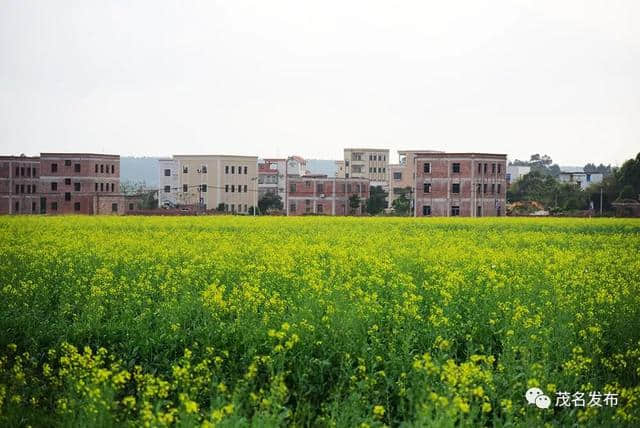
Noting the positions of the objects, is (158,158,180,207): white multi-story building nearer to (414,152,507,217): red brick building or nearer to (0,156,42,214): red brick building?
(0,156,42,214): red brick building

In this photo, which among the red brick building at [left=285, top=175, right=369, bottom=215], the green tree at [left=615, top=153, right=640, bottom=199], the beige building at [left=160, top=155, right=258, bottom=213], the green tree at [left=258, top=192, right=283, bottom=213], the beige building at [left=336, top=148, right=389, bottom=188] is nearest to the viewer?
the green tree at [left=615, top=153, right=640, bottom=199]

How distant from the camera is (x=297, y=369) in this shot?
12703 mm

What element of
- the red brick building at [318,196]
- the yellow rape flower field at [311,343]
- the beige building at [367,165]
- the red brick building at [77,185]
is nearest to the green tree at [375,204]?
the red brick building at [318,196]

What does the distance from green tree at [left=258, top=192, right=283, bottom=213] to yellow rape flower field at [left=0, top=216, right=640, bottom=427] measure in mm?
95824

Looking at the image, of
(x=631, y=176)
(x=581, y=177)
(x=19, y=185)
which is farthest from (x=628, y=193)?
(x=19, y=185)

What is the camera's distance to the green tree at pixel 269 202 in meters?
118

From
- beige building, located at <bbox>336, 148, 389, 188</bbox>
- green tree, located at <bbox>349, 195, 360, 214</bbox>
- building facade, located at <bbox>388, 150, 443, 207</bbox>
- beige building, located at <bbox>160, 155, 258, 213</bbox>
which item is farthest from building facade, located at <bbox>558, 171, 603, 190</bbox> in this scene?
beige building, located at <bbox>160, 155, 258, 213</bbox>

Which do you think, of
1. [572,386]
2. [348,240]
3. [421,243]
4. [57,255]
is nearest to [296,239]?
[348,240]

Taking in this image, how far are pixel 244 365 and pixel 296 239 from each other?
18754mm

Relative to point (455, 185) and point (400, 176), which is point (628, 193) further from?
point (400, 176)

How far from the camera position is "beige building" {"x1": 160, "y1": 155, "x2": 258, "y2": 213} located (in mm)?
112938

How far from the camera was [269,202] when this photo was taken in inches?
4653

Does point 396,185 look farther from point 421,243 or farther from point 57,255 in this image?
point 57,255

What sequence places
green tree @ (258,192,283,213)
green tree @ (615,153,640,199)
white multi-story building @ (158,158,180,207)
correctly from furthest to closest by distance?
green tree @ (258,192,283,213)
white multi-story building @ (158,158,180,207)
green tree @ (615,153,640,199)
